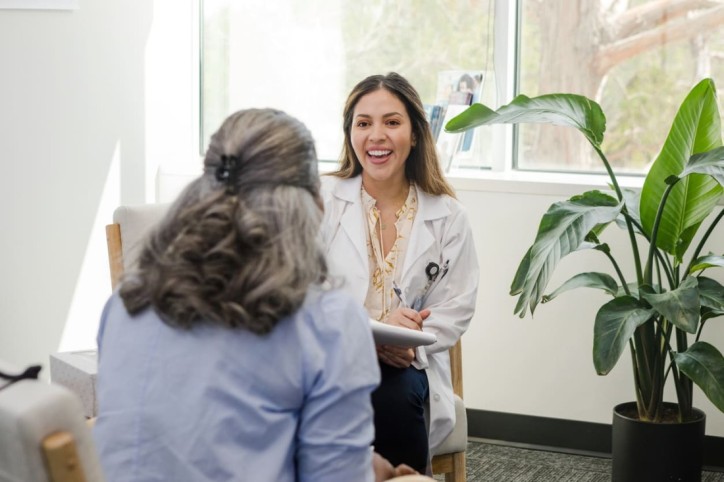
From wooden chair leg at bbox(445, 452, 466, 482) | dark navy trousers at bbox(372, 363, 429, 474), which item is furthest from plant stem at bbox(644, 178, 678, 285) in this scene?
dark navy trousers at bbox(372, 363, 429, 474)

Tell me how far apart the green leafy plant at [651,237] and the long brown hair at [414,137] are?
0.21m

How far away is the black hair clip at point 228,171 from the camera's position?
4.52 ft

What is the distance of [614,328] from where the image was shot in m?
2.83

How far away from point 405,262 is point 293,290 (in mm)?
1293

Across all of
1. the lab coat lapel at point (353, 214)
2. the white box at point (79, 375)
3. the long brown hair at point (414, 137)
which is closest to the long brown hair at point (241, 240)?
the lab coat lapel at point (353, 214)

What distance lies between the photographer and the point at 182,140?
4344 mm

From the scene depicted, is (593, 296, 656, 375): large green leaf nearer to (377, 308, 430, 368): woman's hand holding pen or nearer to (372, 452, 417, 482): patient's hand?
(377, 308, 430, 368): woman's hand holding pen

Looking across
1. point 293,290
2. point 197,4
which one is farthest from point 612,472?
point 197,4

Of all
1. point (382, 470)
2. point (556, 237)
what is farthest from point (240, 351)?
point (556, 237)

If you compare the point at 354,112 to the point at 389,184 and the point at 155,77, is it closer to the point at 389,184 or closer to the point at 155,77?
the point at 389,184

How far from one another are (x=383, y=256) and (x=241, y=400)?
137 cm

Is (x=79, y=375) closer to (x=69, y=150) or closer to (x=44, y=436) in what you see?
(x=69, y=150)

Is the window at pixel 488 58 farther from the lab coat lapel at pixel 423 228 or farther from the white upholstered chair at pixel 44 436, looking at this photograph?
the white upholstered chair at pixel 44 436

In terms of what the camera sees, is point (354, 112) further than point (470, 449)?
No
